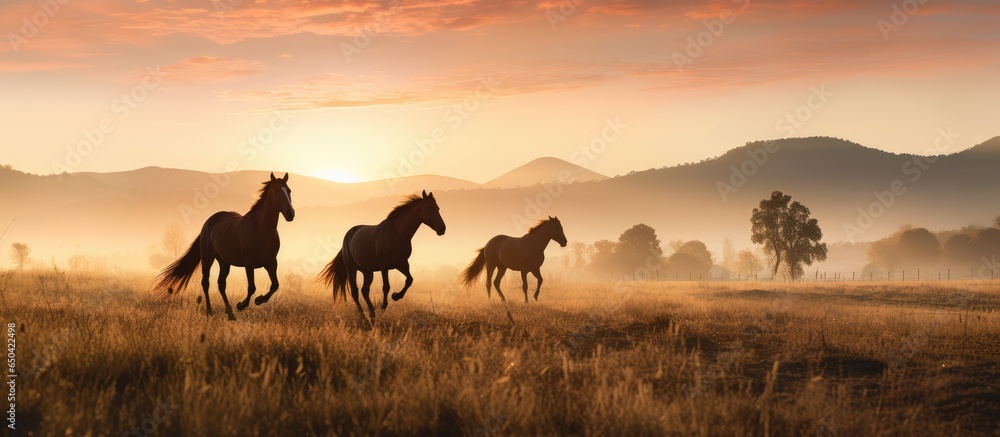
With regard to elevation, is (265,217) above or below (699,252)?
below

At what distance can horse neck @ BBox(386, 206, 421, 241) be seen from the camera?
1544 cm

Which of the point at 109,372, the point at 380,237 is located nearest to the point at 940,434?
the point at 109,372

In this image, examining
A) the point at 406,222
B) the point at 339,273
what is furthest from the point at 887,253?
the point at 406,222

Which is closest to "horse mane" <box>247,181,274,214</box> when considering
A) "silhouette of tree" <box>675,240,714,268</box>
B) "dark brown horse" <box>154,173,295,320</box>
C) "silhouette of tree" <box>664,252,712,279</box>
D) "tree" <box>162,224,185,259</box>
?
"dark brown horse" <box>154,173,295,320</box>

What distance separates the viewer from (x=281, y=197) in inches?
523

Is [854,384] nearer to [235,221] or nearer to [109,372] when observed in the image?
[109,372]

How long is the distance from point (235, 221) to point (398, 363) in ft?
22.8

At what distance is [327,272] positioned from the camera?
17.5 meters

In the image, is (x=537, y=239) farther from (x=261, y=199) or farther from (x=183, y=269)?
(x=261, y=199)

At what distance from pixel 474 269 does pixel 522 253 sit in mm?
2122

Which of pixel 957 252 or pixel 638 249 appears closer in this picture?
pixel 638 249

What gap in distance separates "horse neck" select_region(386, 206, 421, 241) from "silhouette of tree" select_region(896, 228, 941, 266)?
11729 centimetres

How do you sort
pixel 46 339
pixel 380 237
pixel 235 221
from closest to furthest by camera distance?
pixel 46 339
pixel 235 221
pixel 380 237

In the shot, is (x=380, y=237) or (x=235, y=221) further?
(x=380, y=237)
